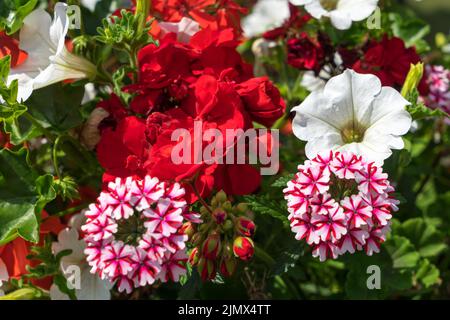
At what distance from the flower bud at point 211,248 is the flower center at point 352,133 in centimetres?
24

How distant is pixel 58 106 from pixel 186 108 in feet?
0.65

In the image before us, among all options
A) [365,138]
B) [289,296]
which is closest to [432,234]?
[289,296]

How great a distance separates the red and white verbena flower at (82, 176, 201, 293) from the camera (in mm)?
Result: 773

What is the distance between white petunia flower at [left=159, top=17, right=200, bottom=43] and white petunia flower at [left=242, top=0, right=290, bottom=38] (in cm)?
41

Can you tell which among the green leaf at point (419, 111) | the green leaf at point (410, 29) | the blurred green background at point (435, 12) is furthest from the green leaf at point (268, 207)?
the blurred green background at point (435, 12)

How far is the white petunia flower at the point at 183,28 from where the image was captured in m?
1.02

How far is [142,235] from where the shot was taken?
80 centimetres

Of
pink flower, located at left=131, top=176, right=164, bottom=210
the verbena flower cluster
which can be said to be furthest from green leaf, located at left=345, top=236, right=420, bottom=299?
pink flower, located at left=131, top=176, right=164, bottom=210

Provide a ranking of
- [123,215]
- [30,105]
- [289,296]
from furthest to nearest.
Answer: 1. [289,296]
2. [30,105]
3. [123,215]

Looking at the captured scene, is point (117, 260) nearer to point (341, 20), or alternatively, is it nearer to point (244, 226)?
point (244, 226)

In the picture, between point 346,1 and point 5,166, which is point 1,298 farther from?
point 346,1

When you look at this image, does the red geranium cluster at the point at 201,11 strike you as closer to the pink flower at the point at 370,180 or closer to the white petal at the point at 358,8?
the white petal at the point at 358,8

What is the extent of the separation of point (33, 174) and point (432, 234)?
2.40ft

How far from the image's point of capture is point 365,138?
3.00 feet
